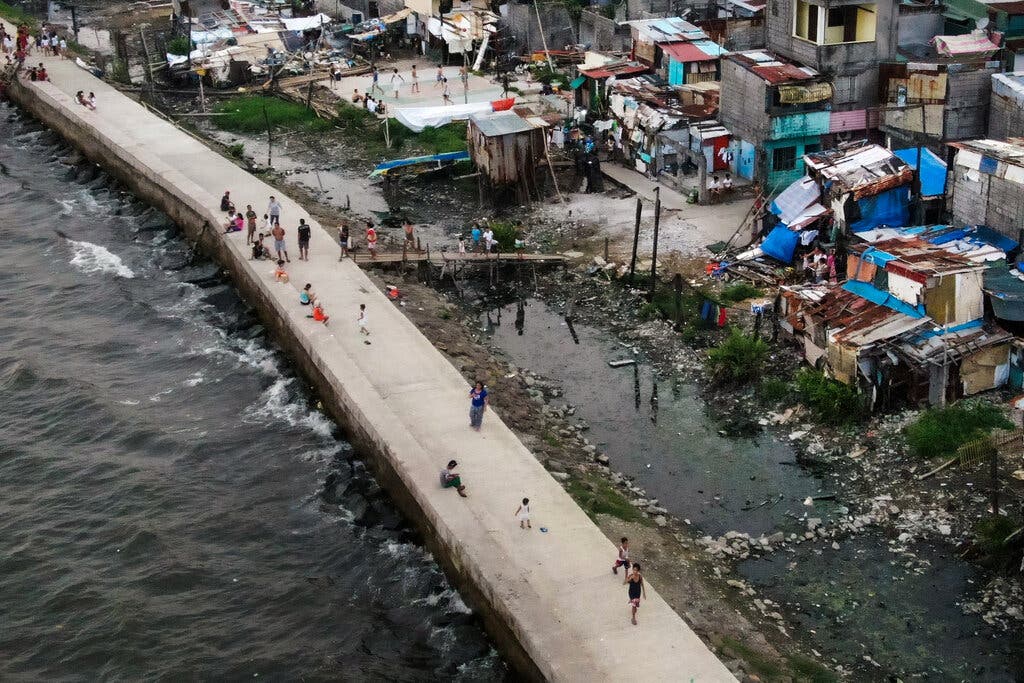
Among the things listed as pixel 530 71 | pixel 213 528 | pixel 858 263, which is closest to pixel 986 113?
pixel 858 263

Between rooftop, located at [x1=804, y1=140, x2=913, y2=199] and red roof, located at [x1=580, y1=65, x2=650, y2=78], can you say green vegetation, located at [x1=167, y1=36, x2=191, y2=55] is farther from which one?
rooftop, located at [x1=804, y1=140, x2=913, y2=199]

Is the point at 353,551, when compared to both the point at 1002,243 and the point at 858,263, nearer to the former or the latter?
the point at 858,263

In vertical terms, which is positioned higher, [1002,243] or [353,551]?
[1002,243]

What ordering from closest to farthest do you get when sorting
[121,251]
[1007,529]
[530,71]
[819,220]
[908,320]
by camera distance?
[1007,529] → [908,320] → [819,220] → [121,251] → [530,71]

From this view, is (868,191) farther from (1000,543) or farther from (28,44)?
(28,44)

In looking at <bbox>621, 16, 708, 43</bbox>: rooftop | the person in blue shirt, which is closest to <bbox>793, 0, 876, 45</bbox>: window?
<bbox>621, 16, 708, 43</bbox>: rooftop

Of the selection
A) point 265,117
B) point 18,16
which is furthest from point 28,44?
point 265,117

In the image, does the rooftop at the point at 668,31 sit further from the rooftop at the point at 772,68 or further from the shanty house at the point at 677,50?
the rooftop at the point at 772,68

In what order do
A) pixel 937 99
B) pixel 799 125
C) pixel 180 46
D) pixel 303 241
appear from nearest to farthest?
1. pixel 303 241
2. pixel 937 99
3. pixel 799 125
4. pixel 180 46
